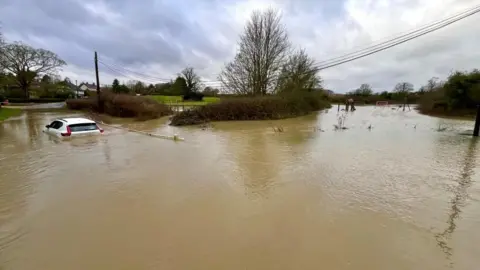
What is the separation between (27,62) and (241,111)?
4472 cm

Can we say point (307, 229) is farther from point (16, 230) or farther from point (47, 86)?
point (47, 86)

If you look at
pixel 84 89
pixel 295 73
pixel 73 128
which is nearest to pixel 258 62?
pixel 295 73

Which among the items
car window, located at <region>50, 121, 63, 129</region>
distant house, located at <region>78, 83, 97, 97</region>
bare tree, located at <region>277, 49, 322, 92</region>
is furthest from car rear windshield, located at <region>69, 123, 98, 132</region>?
distant house, located at <region>78, 83, 97, 97</region>

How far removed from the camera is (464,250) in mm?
3910

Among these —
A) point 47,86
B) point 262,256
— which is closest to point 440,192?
point 262,256

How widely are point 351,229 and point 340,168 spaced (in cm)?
419

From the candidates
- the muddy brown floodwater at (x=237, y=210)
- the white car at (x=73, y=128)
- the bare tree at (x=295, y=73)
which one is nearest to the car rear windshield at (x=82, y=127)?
the white car at (x=73, y=128)

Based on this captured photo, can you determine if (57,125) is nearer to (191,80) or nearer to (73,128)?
(73,128)

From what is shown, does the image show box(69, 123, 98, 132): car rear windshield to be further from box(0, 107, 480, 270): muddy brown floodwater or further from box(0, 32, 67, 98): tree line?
box(0, 32, 67, 98): tree line

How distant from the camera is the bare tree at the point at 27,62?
42650mm

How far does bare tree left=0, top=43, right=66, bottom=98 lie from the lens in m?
42.7

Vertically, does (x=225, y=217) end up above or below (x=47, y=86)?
below

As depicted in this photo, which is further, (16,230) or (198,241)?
(16,230)

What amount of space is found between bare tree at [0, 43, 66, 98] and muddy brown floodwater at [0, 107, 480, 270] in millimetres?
45203
